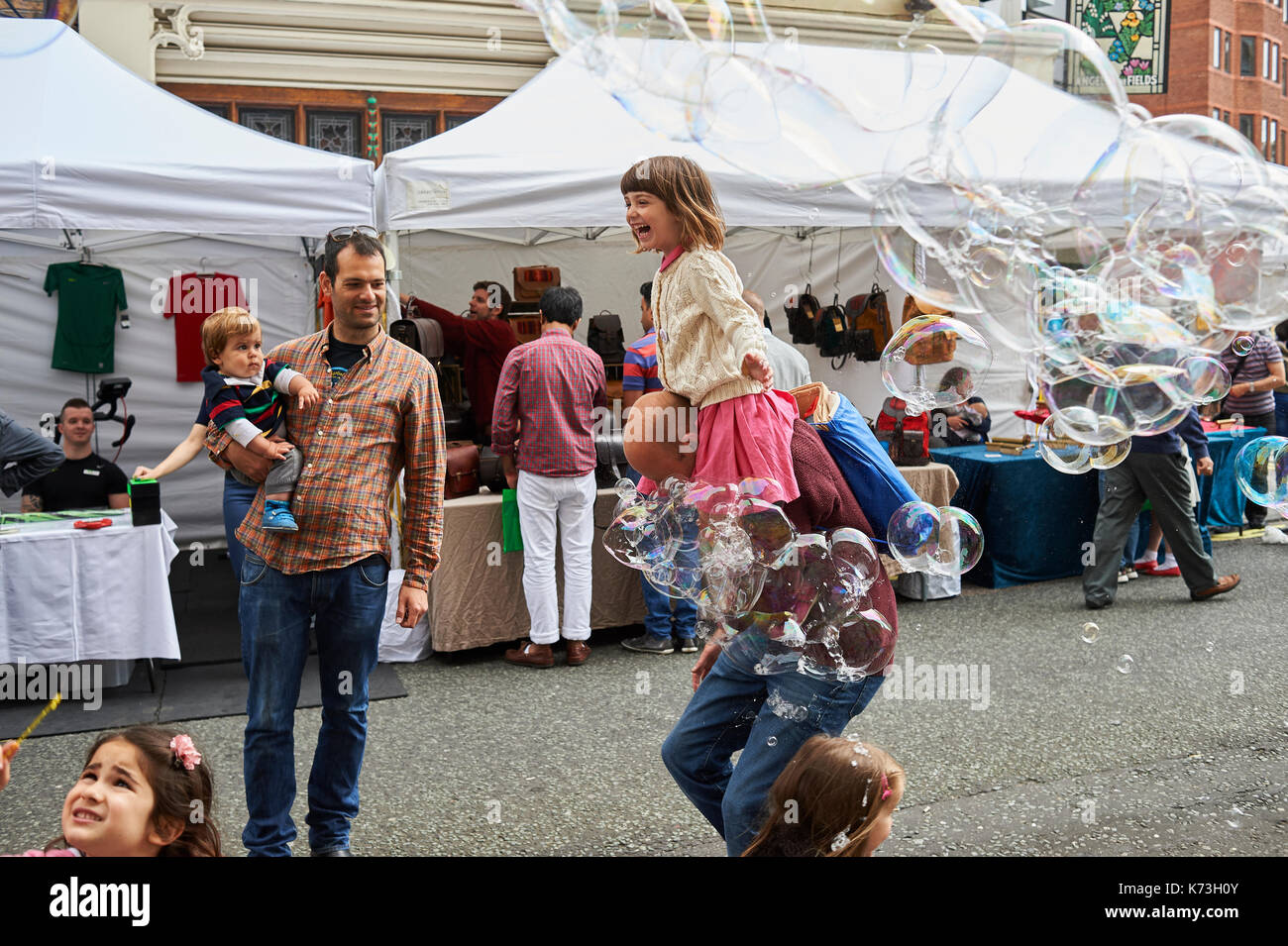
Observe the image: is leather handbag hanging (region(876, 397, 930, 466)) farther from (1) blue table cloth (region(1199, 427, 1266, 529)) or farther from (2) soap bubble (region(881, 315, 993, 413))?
(2) soap bubble (region(881, 315, 993, 413))

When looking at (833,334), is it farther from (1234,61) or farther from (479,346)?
(1234,61)

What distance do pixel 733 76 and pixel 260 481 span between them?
61.2 inches

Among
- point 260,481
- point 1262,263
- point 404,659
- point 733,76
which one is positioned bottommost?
point 404,659

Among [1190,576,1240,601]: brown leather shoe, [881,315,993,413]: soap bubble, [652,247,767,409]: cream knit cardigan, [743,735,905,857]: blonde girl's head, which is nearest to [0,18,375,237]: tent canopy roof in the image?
[881,315,993,413]: soap bubble

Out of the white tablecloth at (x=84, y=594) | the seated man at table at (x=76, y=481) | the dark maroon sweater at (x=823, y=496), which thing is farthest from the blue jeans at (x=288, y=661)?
the seated man at table at (x=76, y=481)

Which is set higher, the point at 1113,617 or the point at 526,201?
the point at 526,201

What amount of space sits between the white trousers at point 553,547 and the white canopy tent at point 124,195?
5.40 ft

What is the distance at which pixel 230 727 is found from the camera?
4848mm

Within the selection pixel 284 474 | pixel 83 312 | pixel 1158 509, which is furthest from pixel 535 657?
pixel 83 312

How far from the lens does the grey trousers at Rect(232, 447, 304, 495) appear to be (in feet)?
9.59

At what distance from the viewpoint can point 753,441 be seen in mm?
2443

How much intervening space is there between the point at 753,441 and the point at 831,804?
0.75 metres
